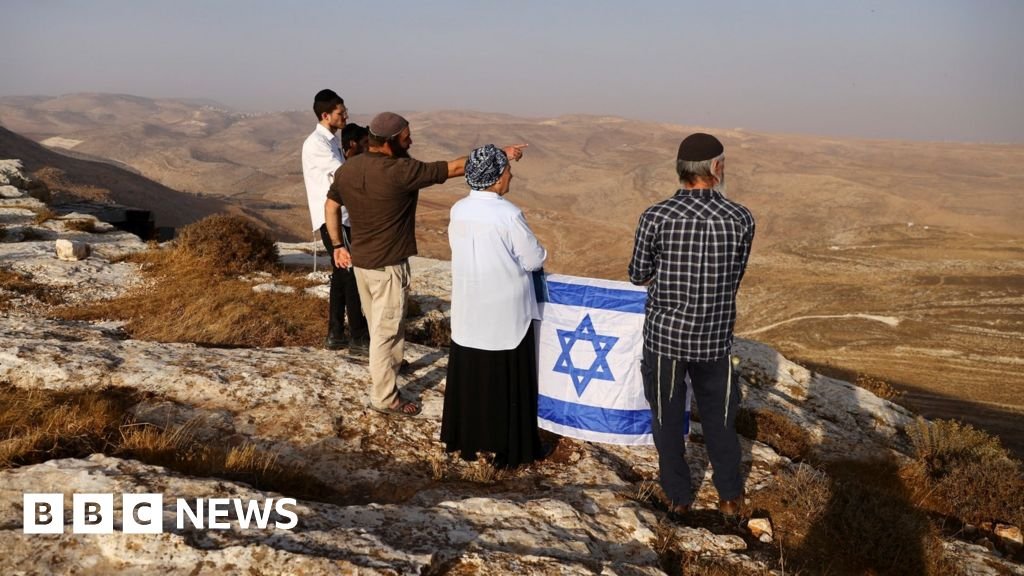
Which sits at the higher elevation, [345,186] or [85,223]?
[345,186]

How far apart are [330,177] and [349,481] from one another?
8.68 ft

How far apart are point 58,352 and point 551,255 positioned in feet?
63.6

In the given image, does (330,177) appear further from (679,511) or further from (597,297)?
(679,511)

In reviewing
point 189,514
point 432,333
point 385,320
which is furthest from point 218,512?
point 432,333

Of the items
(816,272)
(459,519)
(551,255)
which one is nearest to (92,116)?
(551,255)

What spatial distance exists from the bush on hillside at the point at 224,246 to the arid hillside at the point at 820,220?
10232mm

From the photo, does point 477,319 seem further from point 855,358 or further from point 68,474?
point 855,358

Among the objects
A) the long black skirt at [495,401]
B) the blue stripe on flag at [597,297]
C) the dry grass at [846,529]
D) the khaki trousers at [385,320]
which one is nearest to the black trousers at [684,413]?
the dry grass at [846,529]

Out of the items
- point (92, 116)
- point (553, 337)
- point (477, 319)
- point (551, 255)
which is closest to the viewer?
point (477, 319)

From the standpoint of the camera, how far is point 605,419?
153 inches

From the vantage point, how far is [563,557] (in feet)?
8.25

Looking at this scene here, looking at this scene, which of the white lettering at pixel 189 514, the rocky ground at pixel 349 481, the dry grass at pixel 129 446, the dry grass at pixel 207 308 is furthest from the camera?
the dry grass at pixel 207 308

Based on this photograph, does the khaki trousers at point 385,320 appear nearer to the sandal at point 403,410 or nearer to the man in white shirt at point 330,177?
the sandal at point 403,410

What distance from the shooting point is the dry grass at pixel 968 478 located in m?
4.13
